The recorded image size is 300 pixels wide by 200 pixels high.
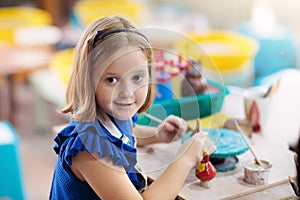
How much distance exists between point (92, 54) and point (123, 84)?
9 cm

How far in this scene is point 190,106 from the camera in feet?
4.71

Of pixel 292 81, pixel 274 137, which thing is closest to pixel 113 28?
pixel 274 137

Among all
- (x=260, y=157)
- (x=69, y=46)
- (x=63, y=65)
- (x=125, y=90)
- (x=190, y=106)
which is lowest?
(x=69, y=46)

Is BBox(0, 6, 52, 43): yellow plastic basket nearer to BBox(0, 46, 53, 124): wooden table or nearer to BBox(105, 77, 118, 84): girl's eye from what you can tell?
BBox(0, 46, 53, 124): wooden table

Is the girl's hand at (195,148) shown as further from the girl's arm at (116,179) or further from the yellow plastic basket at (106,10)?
the yellow plastic basket at (106,10)

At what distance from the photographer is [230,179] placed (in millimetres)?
1289

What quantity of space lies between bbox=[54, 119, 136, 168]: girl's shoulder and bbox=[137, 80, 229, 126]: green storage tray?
0.76 ft

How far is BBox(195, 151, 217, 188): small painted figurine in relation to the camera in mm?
1241

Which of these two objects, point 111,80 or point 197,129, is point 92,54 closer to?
point 111,80

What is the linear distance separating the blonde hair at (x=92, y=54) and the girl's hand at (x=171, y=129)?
25 centimetres

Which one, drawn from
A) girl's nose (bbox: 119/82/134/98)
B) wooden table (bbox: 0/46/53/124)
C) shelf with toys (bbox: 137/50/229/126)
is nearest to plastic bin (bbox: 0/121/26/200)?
shelf with toys (bbox: 137/50/229/126)

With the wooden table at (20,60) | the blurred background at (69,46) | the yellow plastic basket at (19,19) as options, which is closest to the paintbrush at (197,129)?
the blurred background at (69,46)

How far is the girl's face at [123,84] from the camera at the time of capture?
113cm

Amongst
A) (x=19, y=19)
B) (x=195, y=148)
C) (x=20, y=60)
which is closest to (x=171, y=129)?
(x=195, y=148)
